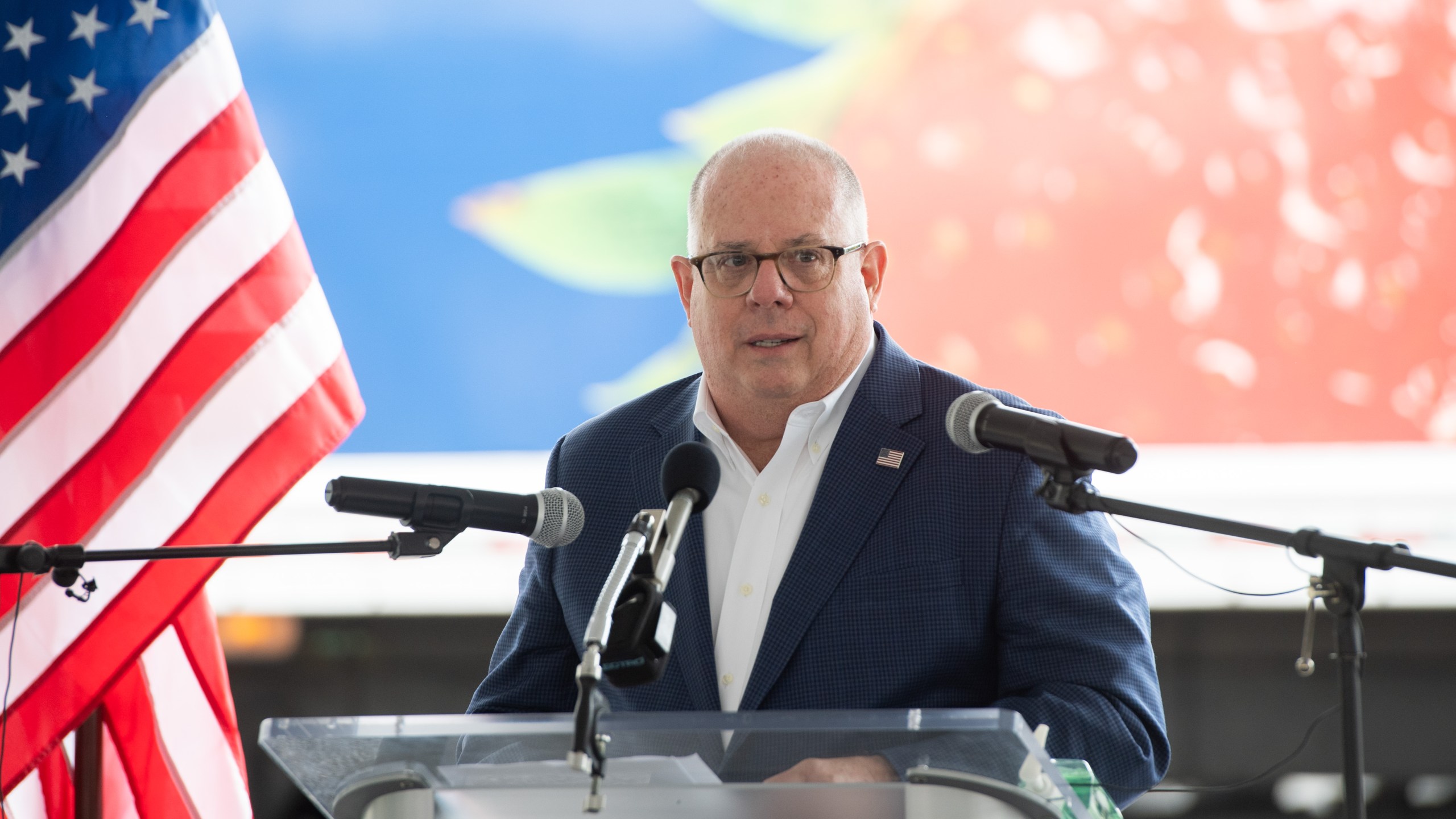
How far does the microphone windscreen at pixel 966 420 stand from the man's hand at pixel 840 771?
466mm

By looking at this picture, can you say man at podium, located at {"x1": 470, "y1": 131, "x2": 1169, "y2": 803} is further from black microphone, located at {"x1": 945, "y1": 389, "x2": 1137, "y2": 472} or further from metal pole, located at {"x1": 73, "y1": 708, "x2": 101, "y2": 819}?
metal pole, located at {"x1": 73, "y1": 708, "x2": 101, "y2": 819}

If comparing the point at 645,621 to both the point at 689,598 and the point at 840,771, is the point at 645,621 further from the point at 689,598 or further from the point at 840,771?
the point at 689,598

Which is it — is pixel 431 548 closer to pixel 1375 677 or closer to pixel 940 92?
pixel 940 92

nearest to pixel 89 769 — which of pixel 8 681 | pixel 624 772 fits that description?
pixel 8 681

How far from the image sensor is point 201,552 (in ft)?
6.21

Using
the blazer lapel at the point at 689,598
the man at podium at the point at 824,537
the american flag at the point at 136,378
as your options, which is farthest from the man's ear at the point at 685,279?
the american flag at the point at 136,378

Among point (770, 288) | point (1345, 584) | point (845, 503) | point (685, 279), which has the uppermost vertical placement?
point (685, 279)

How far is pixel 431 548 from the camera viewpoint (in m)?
1.79

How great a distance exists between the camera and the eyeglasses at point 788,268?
8.27 feet

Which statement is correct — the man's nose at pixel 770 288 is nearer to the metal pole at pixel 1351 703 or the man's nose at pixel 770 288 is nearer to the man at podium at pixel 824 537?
the man at podium at pixel 824 537

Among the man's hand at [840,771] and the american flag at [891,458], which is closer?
the man's hand at [840,771]

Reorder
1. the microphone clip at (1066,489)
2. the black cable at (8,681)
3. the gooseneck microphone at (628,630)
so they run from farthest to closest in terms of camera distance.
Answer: the black cable at (8,681)
the microphone clip at (1066,489)
the gooseneck microphone at (628,630)

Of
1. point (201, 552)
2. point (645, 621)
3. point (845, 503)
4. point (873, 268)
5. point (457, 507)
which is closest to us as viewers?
point (645, 621)

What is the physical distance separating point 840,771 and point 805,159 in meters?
1.44
